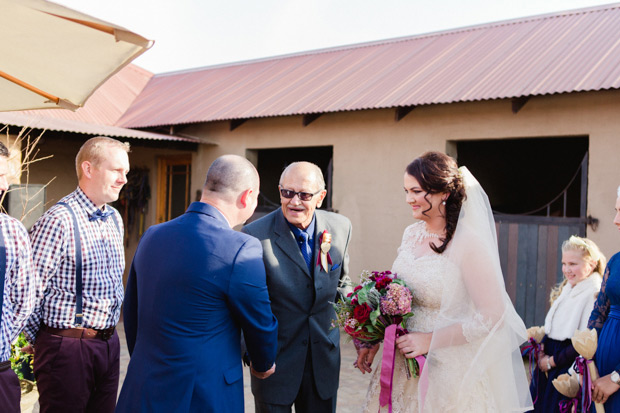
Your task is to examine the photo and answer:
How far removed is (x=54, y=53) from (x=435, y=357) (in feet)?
7.97

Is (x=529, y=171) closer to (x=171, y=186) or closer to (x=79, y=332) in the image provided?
(x=171, y=186)

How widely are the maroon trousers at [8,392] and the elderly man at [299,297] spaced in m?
1.20

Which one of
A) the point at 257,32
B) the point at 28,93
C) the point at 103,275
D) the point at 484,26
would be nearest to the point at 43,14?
the point at 28,93

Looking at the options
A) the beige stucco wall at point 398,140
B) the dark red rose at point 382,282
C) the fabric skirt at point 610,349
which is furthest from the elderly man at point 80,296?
the beige stucco wall at point 398,140

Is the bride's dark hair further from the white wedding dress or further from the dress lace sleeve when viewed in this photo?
the dress lace sleeve

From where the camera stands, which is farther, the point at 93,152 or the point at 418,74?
the point at 418,74

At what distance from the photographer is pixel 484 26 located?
10.7 metres

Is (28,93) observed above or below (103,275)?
above

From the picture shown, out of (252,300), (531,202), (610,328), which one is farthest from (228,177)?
(531,202)

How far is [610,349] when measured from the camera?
3395 millimetres

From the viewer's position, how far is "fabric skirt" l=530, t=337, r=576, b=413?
409 centimetres

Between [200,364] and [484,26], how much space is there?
32.9 feet

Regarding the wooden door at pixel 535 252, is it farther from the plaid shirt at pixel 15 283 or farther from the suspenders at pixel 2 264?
the suspenders at pixel 2 264

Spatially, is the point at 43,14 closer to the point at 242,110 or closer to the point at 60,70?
the point at 60,70
